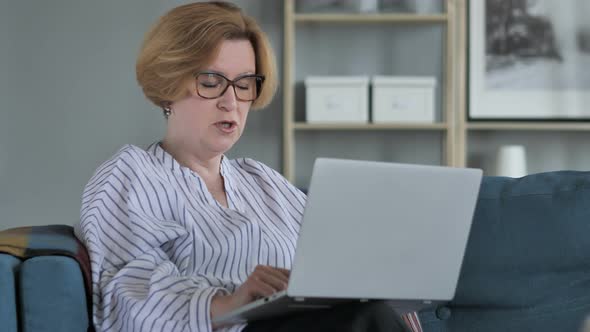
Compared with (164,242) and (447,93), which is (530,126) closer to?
(447,93)

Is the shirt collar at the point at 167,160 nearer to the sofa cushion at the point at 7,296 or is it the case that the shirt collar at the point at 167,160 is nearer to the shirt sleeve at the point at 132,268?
the shirt sleeve at the point at 132,268

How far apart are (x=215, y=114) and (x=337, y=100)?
2081mm

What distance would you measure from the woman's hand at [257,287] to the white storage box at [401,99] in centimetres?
249

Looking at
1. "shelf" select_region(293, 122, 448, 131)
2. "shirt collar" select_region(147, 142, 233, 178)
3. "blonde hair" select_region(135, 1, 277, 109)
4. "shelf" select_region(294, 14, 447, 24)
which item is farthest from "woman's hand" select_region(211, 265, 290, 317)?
"shelf" select_region(294, 14, 447, 24)

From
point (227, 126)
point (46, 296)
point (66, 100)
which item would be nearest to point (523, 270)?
point (227, 126)

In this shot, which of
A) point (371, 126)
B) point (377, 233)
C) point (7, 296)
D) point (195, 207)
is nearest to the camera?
point (377, 233)

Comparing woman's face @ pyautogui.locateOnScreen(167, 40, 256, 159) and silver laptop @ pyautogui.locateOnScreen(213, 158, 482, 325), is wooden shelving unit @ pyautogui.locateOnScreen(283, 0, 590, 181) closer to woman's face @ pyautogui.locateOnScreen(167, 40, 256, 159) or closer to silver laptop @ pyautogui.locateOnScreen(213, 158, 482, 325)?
woman's face @ pyautogui.locateOnScreen(167, 40, 256, 159)

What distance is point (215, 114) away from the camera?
1.96m

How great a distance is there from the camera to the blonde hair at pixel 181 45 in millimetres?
1916

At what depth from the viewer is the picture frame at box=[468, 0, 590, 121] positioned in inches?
164

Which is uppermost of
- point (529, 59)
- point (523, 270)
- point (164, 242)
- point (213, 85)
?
point (529, 59)

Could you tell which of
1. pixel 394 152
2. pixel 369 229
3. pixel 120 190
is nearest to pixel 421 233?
pixel 369 229

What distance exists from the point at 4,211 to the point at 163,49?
2.44 metres

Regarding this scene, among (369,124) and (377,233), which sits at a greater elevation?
(369,124)
